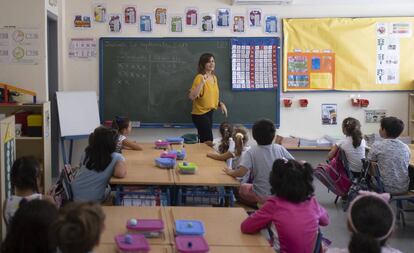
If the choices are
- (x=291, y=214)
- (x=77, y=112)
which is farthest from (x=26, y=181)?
(x=77, y=112)

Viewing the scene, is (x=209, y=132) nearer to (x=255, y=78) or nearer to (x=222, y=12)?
(x=255, y=78)

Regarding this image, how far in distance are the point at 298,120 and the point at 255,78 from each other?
0.85m

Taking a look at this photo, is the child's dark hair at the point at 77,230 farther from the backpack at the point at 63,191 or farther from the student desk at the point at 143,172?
the backpack at the point at 63,191

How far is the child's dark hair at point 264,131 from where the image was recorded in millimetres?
3770

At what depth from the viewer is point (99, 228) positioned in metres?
1.88

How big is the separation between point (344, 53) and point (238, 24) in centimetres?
152

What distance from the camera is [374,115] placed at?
23.1 ft

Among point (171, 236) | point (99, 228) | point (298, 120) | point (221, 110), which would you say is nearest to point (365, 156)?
point (298, 120)

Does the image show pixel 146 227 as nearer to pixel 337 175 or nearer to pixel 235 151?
pixel 235 151

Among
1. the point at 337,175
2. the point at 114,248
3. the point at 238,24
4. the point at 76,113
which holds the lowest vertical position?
the point at 337,175

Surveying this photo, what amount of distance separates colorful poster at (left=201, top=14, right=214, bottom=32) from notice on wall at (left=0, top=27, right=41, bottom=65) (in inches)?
84.1

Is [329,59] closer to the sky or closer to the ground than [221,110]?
closer to the sky

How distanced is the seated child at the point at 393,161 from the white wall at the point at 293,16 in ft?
7.48

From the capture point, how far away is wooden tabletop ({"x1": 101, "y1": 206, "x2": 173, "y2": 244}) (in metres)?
2.40
